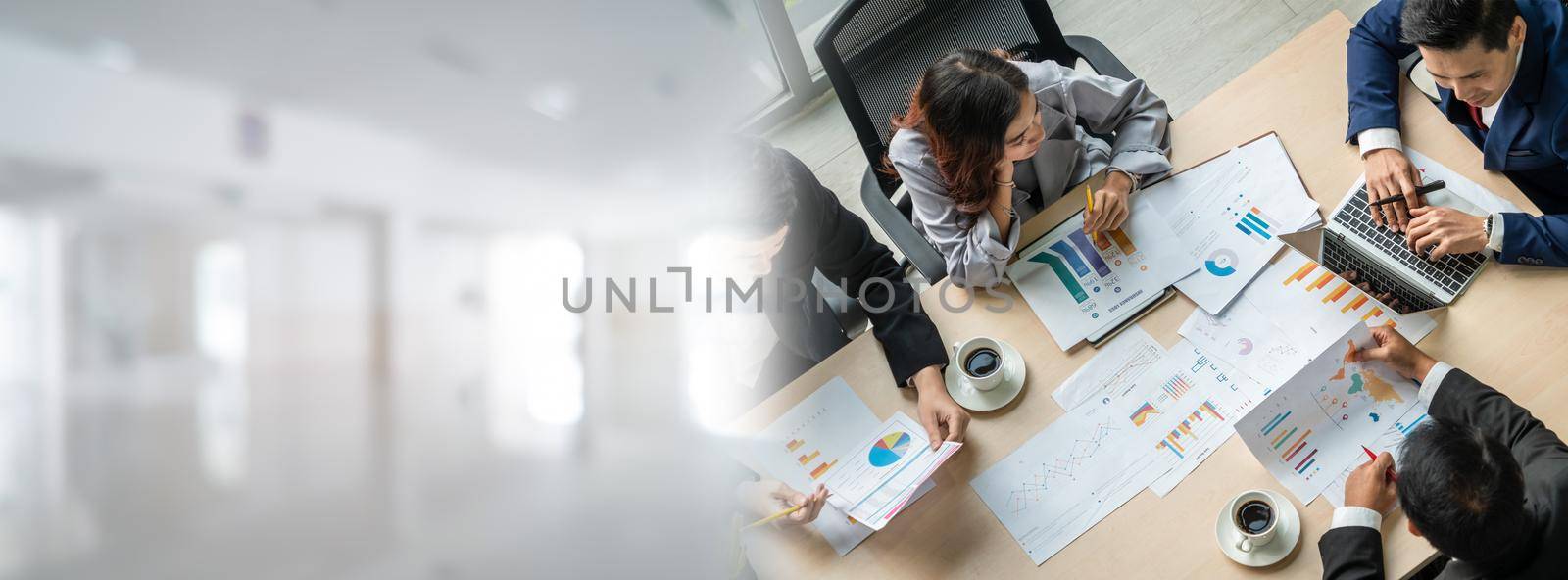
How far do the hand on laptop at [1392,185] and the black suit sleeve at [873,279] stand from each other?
76 centimetres

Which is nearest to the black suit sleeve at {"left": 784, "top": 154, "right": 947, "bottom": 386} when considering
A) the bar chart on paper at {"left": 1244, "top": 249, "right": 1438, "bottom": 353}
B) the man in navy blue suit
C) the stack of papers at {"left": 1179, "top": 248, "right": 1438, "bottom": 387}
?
the stack of papers at {"left": 1179, "top": 248, "right": 1438, "bottom": 387}

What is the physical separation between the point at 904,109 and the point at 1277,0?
1713 mm

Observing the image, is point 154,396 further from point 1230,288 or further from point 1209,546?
point 1230,288

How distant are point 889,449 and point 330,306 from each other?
1.32 metres

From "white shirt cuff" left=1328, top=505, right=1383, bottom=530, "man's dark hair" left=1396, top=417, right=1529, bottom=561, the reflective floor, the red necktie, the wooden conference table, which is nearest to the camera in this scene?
the reflective floor

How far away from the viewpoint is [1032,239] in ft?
5.35

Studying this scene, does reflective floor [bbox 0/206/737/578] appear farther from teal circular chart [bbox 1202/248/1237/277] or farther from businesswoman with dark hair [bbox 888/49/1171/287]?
teal circular chart [bbox 1202/248/1237/277]

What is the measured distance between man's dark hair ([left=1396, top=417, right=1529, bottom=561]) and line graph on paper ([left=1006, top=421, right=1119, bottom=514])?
0.42 metres

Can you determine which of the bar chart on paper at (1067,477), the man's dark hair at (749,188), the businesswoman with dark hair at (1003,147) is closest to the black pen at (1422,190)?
the businesswoman with dark hair at (1003,147)

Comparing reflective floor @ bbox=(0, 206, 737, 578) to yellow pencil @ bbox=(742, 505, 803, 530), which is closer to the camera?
reflective floor @ bbox=(0, 206, 737, 578)

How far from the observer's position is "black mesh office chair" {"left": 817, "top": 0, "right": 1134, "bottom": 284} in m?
1.66

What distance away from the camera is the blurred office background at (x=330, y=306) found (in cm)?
19

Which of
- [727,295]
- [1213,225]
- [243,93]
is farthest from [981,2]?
[243,93]

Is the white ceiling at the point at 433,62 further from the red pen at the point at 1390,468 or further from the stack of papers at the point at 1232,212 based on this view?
the stack of papers at the point at 1232,212
